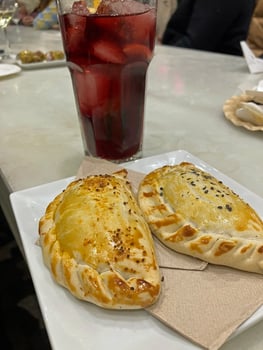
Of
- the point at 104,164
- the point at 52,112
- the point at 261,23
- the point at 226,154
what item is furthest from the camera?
the point at 261,23

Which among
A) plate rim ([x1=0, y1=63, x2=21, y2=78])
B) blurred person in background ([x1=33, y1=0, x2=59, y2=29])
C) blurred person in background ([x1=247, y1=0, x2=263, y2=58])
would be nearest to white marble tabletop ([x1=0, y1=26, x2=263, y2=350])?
plate rim ([x1=0, y1=63, x2=21, y2=78])

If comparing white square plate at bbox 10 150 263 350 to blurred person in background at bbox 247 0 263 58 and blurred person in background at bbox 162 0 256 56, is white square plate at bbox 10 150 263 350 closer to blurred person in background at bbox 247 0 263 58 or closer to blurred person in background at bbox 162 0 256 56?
blurred person in background at bbox 162 0 256 56

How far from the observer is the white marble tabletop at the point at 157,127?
648mm

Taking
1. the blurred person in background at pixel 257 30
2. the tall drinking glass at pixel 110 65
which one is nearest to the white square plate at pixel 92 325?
the tall drinking glass at pixel 110 65

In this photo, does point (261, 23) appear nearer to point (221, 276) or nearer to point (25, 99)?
point (25, 99)

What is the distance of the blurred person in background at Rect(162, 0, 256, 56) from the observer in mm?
1977

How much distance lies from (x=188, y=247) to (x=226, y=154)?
0.36 metres

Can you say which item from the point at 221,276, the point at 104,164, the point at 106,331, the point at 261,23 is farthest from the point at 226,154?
the point at 261,23

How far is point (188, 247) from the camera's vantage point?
1.33 feet

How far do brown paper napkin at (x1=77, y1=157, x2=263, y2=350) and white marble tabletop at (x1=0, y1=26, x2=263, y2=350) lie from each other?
0.03 meters

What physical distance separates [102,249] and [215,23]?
191cm

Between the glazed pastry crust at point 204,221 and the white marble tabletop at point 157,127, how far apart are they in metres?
0.08

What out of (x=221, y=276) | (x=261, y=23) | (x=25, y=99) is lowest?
(x=261, y=23)

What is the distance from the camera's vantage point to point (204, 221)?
1.36 feet
